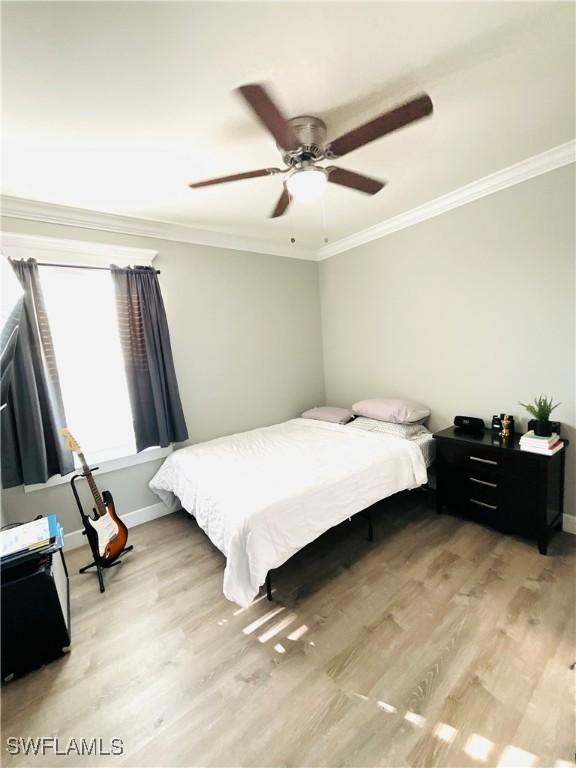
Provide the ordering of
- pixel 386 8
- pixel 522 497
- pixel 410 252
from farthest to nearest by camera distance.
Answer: pixel 410 252, pixel 522 497, pixel 386 8

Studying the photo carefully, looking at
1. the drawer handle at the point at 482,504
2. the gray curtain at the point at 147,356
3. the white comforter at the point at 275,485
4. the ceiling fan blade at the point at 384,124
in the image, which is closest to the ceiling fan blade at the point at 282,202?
the ceiling fan blade at the point at 384,124

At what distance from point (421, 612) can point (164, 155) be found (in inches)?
116

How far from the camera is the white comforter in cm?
165

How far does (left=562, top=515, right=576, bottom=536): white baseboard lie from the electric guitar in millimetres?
3219

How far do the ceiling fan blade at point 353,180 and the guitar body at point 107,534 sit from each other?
2.52 meters

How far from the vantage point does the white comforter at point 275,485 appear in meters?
1.65

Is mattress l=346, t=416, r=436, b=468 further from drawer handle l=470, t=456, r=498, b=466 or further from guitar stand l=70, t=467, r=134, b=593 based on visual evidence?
guitar stand l=70, t=467, r=134, b=593

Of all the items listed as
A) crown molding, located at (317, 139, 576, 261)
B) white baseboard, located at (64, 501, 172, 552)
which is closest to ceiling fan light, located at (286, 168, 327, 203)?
crown molding, located at (317, 139, 576, 261)

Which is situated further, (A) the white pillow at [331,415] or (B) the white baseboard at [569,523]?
(A) the white pillow at [331,415]

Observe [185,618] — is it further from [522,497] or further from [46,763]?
[522,497]

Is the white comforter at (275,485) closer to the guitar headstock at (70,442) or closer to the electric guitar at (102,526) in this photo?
the electric guitar at (102,526)

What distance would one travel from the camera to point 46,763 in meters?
1.18

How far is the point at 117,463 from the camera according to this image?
2.65 metres

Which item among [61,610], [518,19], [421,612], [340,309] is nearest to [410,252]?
[340,309]
